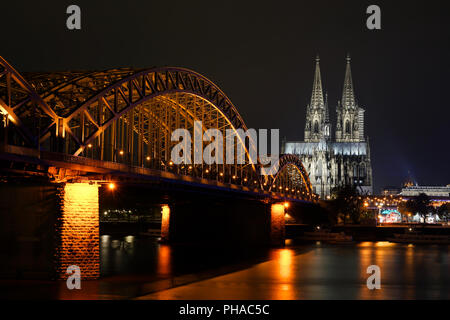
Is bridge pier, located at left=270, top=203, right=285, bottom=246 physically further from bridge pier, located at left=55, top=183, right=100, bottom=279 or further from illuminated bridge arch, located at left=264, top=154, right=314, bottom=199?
bridge pier, located at left=55, top=183, right=100, bottom=279

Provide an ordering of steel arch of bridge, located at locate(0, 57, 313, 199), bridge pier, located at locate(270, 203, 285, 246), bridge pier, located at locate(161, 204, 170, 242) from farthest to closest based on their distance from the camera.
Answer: bridge pier, located at locate(161, 204, 170, 242) → bridge pier, located at locate(270, 203, 285, 246) → steel arch of bridge, located at locate(0, 57, 313, 199)

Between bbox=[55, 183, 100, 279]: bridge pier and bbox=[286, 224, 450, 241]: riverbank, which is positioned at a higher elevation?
bbox=[55, 183, 100, 279]: bridge pier

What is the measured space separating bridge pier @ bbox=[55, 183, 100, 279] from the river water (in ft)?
13.2

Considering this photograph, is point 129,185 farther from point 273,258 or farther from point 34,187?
point 273,258

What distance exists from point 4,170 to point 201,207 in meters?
54.6

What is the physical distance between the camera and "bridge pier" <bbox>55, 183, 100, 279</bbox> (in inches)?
1485

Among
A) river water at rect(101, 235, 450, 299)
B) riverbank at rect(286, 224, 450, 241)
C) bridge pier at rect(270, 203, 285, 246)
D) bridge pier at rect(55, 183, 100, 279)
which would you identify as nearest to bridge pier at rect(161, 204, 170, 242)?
bridge pier at rect(270, 203, 285, 246)

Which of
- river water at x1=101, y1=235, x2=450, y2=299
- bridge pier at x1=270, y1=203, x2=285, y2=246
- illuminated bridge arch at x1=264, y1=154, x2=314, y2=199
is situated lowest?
river water at x1=101, y1=235, x2=450, y2=299

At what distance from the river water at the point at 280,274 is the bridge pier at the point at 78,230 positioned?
402cm

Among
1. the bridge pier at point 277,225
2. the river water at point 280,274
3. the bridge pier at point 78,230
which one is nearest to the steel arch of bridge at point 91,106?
the bridge pier at point 78,230

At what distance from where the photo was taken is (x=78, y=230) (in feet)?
126

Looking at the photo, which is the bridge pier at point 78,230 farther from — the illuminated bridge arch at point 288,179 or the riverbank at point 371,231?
the riverbank at point 371,231
